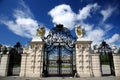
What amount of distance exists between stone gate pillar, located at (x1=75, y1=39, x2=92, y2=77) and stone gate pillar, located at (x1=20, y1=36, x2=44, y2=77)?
377 cm

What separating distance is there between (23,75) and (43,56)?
2.74m

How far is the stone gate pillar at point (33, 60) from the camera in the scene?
1411cm

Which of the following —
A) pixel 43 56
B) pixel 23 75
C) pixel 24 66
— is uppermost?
pixel 43 56

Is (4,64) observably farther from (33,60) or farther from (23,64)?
(33,60)

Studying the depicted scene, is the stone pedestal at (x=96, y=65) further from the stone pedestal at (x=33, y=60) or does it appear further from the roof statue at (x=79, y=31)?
the stone pedestal at (x=33, y=60)

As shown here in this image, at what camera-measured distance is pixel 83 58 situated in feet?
47.4

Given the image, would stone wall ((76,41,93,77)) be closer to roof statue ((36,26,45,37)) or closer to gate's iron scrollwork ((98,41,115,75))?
gate's iron scrollwork ((98,41,115,75))

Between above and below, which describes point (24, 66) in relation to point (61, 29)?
below

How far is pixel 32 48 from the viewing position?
48.5 feet

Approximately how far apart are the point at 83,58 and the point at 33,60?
514 cm

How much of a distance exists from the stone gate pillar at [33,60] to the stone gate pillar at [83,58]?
3.77 m

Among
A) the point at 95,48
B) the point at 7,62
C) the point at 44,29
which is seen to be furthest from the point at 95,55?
the point at 7,62

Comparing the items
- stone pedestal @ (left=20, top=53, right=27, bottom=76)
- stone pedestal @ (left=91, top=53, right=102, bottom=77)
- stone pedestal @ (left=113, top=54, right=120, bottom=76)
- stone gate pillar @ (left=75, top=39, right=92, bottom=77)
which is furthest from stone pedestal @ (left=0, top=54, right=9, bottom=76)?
stone pedestal @ (left=113, top=54, right=120, bottom=76)

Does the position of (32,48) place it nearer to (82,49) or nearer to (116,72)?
(82,49)
